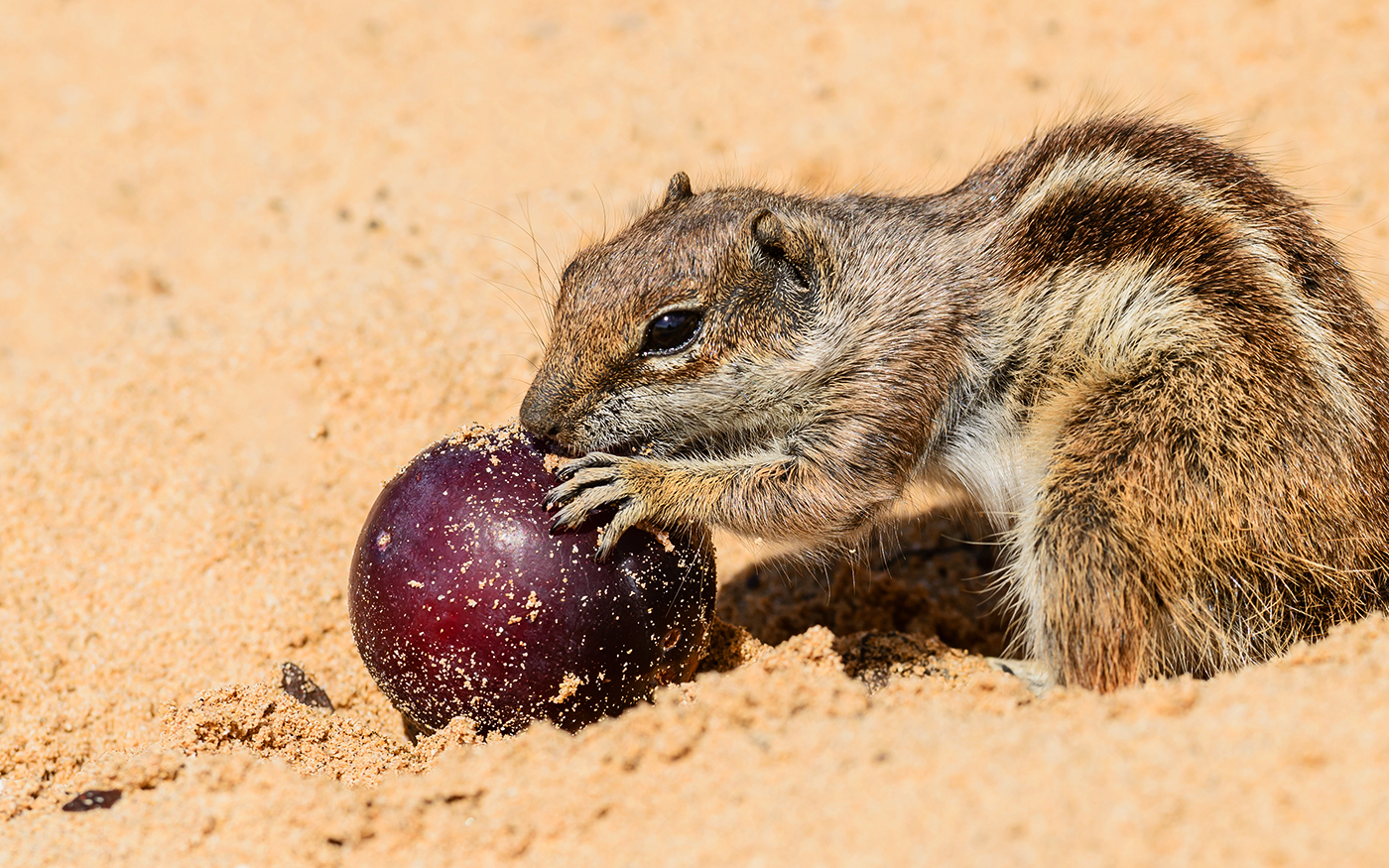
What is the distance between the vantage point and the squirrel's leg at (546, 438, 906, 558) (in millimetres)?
3504

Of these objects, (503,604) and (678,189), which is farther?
(678,189)

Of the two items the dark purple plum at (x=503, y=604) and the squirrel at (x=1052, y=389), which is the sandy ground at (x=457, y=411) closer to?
the dark purple plum at (x=503, y=604)

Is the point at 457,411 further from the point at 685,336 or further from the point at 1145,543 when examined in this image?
the point at 1145,543

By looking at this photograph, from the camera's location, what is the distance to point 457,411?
518cm

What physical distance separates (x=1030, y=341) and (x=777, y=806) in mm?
1976

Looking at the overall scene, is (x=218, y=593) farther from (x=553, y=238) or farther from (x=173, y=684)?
(x=553, y=238)

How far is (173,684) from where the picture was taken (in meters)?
3.98

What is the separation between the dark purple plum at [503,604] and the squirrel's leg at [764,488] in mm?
147

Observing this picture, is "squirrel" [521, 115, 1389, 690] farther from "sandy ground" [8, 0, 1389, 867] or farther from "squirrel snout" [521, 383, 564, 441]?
"sandy ground" [8, 0, 1389, 867]

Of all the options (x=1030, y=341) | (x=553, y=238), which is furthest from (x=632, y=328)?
(x=553, y=238)

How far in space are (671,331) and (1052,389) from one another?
123cm

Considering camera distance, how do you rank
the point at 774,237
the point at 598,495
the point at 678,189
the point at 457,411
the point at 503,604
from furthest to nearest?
the point at 457,411 < the point at 678,189 < the point at 774,237 < the point at 598,495 < the point at 503,604

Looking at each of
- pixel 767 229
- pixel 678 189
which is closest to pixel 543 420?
pixel 767 229

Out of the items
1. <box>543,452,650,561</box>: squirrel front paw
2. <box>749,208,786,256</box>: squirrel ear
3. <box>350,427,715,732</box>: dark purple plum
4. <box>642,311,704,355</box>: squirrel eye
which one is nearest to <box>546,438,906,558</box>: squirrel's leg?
<box>543,452,650,561</box>: squirrel front paw
